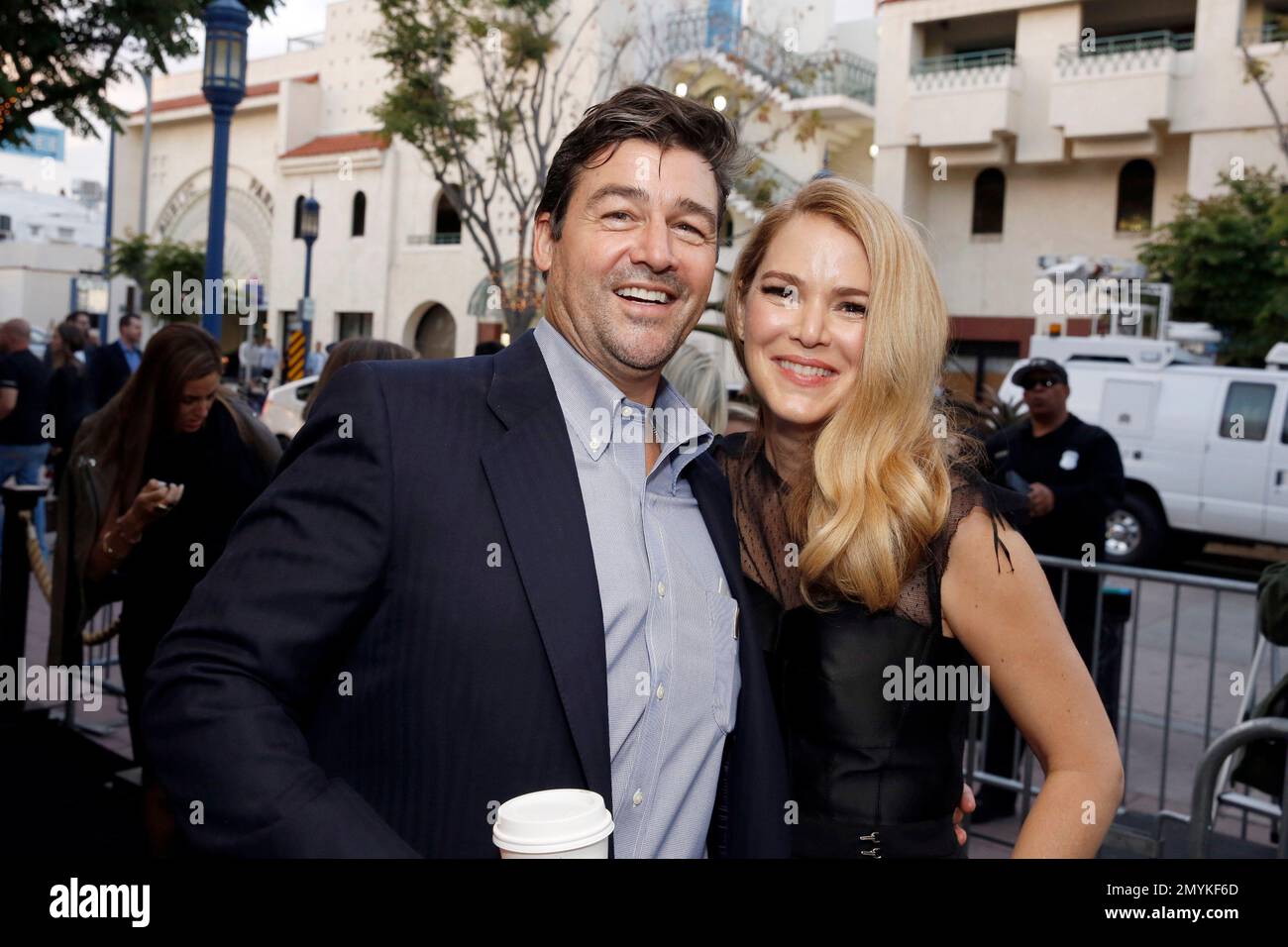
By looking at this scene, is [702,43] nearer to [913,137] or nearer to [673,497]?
[913,137]

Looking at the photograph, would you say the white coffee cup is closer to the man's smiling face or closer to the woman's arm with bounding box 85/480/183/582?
the man's smiling face

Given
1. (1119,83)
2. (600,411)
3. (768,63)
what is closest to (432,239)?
(768,63)

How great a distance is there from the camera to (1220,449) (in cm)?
1284

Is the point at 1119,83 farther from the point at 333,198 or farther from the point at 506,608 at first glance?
the point at 506,608

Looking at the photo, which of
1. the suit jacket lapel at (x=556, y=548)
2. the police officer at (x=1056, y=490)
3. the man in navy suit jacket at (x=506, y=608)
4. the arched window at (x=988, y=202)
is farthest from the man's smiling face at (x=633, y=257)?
the arched window at (x=988, y=202)

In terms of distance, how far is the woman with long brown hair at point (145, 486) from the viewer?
4.36 meters

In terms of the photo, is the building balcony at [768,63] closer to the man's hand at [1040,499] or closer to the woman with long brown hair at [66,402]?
the woman with long brown hair at [66,402]

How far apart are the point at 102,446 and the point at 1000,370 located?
70.8 ft

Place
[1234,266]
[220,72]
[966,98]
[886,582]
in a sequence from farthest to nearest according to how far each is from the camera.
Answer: [966,98] → [1234,266] → [220,72] → [886,582]

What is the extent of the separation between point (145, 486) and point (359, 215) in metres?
29.8

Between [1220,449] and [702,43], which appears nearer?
[1220,449]

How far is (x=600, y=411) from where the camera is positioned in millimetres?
2088

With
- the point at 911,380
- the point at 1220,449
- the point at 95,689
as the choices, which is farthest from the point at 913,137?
the point at 911,380

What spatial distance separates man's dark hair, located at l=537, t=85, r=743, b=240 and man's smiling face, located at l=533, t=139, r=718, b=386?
0.02 metres
